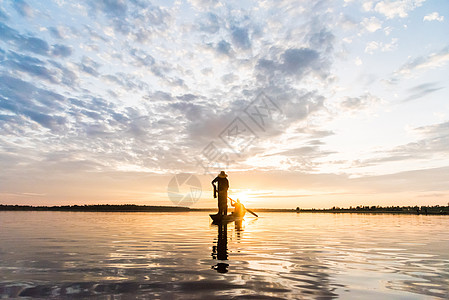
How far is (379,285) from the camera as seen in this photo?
20.3 feet

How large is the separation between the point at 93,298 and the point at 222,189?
913 inches

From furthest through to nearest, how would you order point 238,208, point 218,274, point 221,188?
point 238,208 < point 221,188 < point 218,274

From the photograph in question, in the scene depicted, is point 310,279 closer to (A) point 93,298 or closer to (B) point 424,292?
(B) point 424,292

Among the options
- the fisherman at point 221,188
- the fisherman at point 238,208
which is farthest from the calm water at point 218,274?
the fisherman at point 238,208

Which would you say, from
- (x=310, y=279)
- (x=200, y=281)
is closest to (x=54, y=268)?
(x=200, y=281)

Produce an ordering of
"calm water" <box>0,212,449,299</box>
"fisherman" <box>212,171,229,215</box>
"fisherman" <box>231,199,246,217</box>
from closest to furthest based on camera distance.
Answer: "calm water" <box>0,212,449,299</box>
"fisherman" <box>212,171,229,215</box>
"fisherman" <box>231,199,246,217</box>

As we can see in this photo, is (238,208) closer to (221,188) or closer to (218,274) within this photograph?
(221,188)

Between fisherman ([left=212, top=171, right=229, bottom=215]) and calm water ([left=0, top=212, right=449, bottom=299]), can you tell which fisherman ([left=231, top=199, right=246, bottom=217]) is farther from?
calm water ([left=0, top=212, right=449, bottom=299])

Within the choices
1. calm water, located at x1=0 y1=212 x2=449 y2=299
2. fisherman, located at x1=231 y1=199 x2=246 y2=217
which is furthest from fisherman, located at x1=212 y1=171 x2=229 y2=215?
calm water, located at x1=0 y1=212 x2=449 y2=299

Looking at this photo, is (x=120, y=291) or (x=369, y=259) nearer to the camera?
(x=120, y=291)

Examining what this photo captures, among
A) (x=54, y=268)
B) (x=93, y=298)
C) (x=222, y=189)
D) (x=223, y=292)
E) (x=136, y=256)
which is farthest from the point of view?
(x=222, y=189)

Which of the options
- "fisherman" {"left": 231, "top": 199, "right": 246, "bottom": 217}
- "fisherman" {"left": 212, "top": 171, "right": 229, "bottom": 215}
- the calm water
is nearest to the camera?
the calm water

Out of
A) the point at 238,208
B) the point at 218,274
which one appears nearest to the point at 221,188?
the point at 238,208

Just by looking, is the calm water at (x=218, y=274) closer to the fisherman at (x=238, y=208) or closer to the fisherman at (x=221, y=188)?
the fisherman at (x=221, y=188)
